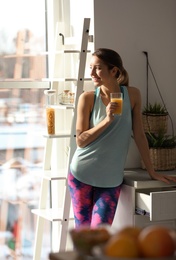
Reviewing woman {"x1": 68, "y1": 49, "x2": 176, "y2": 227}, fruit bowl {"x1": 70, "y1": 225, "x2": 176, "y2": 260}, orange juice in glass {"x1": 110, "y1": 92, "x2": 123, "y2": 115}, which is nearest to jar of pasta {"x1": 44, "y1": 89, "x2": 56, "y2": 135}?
woman {"x1": 68, "y1": 49, "x2": 176, "y2": 227}

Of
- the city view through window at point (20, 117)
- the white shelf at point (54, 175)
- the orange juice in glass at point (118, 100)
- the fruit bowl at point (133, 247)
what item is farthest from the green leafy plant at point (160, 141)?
the fruit bowl at point (133, 247)

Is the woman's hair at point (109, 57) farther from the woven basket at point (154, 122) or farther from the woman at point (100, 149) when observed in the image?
the woven basket at point (154, 122)

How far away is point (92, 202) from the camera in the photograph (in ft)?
12.0

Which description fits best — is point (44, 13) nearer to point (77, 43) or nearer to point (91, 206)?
point (77, 43)

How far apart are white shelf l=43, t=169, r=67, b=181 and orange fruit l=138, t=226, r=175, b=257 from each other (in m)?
2.50

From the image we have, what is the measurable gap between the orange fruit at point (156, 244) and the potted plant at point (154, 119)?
8.53ft

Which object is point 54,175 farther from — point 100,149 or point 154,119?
point 154,119

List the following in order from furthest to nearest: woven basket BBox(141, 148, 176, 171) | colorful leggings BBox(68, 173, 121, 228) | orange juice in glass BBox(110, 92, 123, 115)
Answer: woven basket BBox(141, 148, 176, 171)
colorful leggings BBox(68, 173, 121, 228)
orange juice in glass BBox(110, 92, 123, 115)

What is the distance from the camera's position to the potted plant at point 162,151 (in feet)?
13.0

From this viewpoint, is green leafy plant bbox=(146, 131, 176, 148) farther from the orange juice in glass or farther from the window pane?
the window pane

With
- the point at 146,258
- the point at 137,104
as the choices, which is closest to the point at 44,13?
the point at 137,104

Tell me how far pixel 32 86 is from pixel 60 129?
1.15ft

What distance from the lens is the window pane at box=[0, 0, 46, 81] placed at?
4.44 m

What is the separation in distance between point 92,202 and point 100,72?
0.72m
